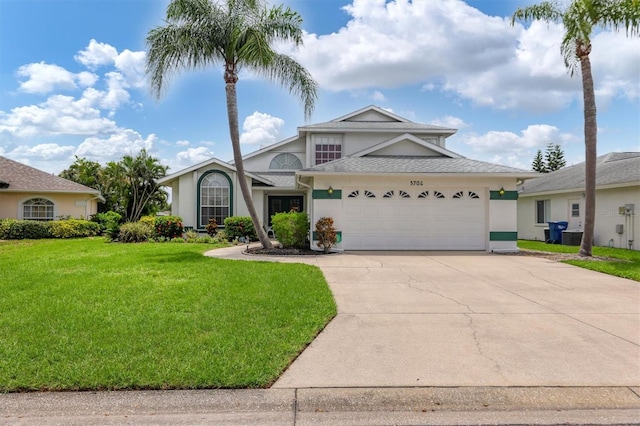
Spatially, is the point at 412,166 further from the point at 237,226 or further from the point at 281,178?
the point at 281,178

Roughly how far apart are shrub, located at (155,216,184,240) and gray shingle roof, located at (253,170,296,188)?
191 inches

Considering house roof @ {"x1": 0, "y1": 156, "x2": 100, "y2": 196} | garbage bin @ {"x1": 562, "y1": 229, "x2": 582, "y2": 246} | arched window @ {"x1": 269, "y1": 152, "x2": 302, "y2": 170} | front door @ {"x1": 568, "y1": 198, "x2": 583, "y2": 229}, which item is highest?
arched window @ {"x1": 269, "y1": 152, "x2": 302, "y2": 170}

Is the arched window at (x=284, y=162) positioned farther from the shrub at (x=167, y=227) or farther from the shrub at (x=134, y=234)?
the shrub at (x=134, y=234)

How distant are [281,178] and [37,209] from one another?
1412 centimetres

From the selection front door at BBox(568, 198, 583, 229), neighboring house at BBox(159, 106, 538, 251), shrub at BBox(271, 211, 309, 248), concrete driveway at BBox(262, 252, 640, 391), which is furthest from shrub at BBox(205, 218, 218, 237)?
front door at BBox(568, 198, 583, 229)

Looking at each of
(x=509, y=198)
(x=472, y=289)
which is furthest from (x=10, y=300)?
(x=509, y=198)

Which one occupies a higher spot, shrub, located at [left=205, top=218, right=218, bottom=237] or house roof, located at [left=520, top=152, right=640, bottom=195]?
house roof, located at [left=520, top=152, right=640, bottom=195]

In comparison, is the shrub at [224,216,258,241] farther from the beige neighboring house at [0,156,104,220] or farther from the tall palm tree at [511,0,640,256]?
the tall palm tree at [511,0,640,256]

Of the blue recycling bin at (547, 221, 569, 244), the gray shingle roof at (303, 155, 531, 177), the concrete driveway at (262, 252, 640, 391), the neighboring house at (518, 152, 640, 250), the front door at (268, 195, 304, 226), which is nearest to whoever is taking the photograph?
the concrete driveway at (262, 252, 640, 391)

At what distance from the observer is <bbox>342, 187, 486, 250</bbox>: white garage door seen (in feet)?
48.6

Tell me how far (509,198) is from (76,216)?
23025 millimetres

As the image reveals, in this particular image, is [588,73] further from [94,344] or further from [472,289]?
[94,344]

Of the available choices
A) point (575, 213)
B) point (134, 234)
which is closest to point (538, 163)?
point (575, 213)

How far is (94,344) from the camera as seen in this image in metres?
4.56
